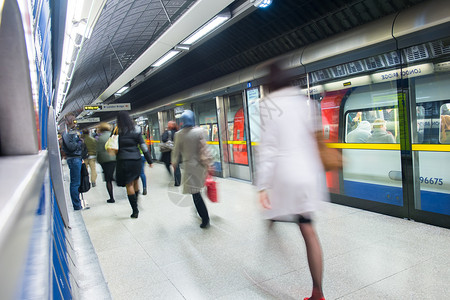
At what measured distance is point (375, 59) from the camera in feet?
14.2

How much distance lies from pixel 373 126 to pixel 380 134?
0.54 ft

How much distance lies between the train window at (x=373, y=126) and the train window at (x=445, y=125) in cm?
57

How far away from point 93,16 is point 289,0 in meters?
3.16

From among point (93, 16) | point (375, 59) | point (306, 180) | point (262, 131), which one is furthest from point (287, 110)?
point (93, 16)

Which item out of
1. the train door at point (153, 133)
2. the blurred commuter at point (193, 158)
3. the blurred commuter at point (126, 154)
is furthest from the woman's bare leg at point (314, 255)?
the train door at point (153, 133)

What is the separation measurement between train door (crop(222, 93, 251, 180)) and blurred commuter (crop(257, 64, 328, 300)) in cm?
507

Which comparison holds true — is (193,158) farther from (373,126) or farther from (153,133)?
(153,133)

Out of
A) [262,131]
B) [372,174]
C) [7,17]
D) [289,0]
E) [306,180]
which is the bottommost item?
[372,174]

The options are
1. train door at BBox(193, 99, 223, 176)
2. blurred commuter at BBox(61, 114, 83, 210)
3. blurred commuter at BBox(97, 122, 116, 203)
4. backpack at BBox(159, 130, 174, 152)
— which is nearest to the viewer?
blurred commuter at BBox(61, 114, 83, 210)

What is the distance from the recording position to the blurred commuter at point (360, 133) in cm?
467

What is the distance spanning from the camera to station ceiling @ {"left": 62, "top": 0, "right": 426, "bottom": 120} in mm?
4812

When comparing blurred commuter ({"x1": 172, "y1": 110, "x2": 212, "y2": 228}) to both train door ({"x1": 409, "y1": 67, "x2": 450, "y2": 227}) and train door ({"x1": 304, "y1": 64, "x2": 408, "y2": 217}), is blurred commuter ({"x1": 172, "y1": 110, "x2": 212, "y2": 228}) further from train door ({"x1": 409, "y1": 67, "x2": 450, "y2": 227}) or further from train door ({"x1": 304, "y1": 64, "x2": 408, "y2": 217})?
train door ({"x1": 409, "y1": 67, "x2": 450, "y2": 227})

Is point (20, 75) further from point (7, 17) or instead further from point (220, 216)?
point (220, 216)

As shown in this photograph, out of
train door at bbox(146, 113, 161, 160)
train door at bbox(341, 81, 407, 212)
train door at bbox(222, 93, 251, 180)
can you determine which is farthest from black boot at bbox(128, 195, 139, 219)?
train door at bbox(146, 113, 161, 160)
